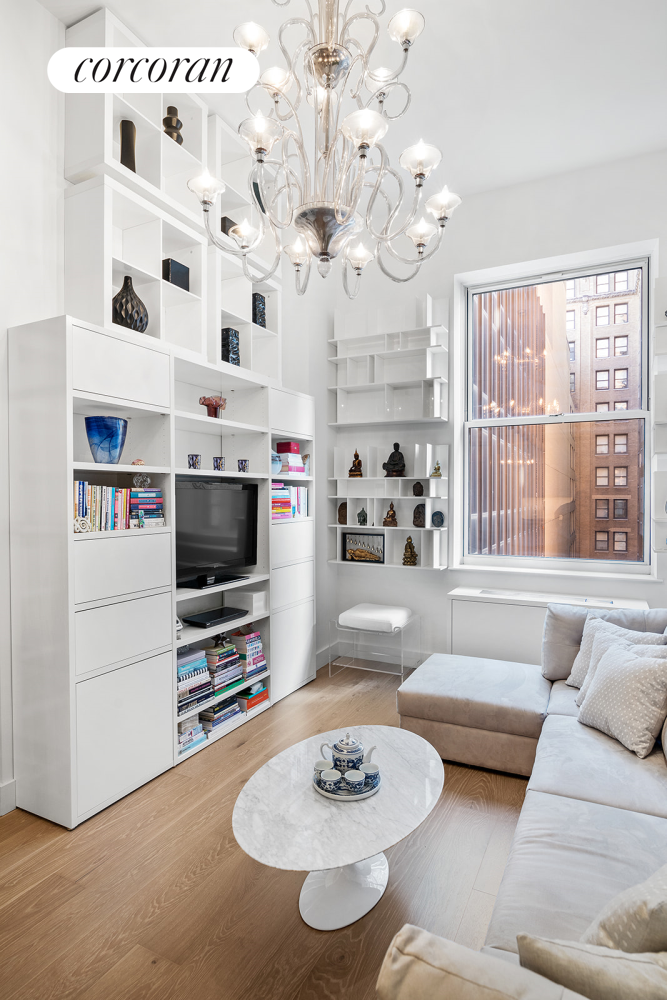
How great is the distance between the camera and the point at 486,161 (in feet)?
11.4

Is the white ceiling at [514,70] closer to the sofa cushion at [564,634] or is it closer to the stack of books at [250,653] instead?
the sofa cushion at [564,634]

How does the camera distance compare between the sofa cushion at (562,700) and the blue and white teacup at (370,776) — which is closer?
the blue and white teacup at (370,776)

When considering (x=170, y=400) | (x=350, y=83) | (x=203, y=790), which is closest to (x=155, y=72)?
(x=350, y=83)

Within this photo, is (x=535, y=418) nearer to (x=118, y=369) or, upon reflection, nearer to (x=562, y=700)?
(x=562, y=700)

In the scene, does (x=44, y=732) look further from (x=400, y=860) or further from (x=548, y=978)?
(x=548, y=978)

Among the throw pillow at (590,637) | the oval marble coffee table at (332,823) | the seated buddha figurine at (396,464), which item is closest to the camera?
the oval marble coffee table at (332,823)

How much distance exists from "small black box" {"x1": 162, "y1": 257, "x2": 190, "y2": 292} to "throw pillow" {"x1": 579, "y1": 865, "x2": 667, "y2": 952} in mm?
2936

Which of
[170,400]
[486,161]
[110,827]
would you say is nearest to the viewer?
[110,827]

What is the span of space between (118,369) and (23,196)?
0.81 metres

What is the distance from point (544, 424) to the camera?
3.93m

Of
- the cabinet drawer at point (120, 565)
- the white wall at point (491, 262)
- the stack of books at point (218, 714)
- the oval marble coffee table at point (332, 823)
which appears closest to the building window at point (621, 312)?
the white wall at point (491, 262)

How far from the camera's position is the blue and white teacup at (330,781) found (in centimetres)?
170

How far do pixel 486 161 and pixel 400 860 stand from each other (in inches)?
150

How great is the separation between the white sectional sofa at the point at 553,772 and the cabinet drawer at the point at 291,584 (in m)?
1.01
